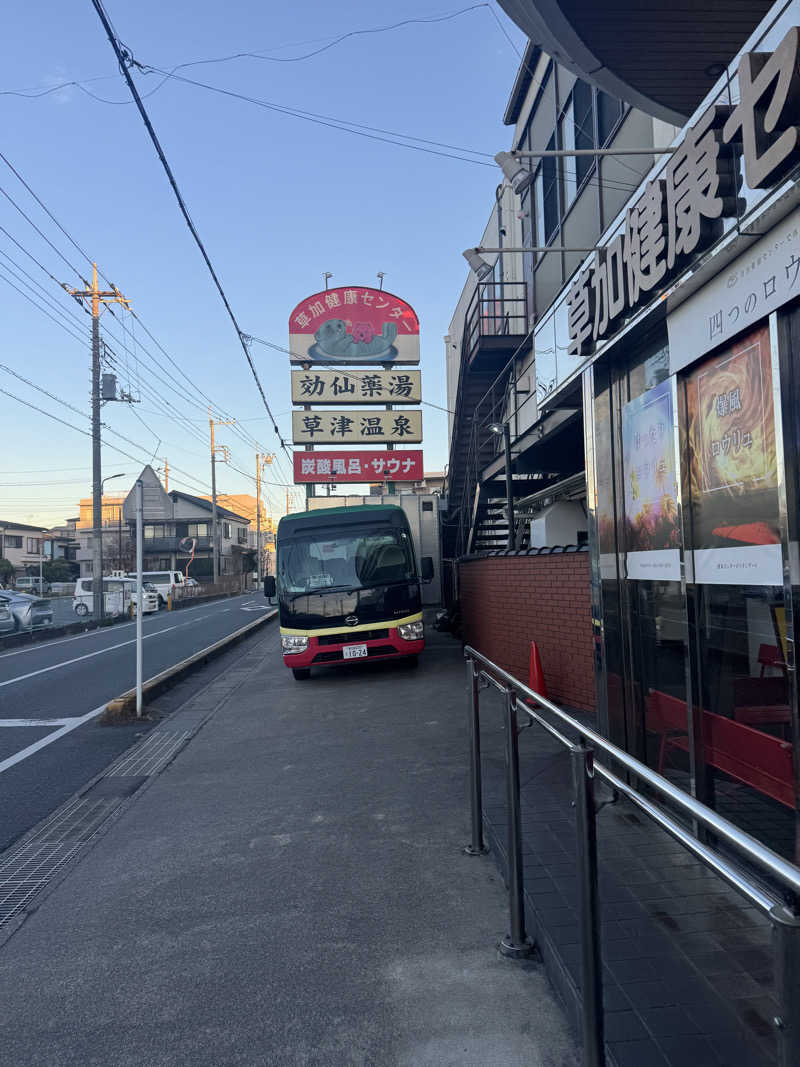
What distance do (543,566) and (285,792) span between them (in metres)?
4.02

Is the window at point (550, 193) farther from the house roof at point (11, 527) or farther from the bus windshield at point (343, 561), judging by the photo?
the house roof at point (11, 527)

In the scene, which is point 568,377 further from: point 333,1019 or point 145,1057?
point 145,1057

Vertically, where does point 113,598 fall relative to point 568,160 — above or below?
below

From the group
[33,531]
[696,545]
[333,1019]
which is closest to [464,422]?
[696,545]

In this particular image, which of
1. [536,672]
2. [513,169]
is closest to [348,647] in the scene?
[536,672]

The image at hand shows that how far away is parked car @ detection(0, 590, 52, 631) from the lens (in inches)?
769

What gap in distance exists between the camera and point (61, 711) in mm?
9320

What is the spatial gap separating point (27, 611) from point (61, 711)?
39.4 feet

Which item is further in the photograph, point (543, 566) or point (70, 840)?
point (543, 566)

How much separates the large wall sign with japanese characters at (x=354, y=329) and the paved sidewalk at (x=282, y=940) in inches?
738

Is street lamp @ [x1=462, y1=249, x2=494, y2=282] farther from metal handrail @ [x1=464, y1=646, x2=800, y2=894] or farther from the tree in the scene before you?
the tree

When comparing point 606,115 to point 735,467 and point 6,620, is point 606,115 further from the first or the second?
point 6,620

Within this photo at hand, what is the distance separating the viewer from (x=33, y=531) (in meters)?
70.9

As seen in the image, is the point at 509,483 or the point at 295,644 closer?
the point at 509,483
